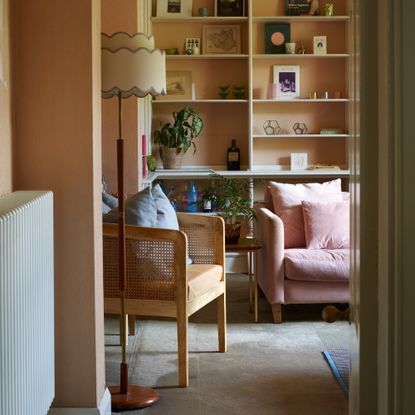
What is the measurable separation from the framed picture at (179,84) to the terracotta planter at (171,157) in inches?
20.1

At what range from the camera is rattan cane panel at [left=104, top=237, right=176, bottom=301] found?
4.06 meters

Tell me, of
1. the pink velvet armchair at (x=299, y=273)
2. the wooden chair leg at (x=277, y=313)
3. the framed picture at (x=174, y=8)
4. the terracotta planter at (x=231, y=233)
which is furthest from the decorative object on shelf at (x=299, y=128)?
the wooden chair leg at (x=277, y=313)

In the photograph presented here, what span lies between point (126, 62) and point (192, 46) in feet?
11.6

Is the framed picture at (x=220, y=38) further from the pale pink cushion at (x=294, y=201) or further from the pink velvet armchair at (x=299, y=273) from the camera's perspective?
the pink velvet armchair at (x=299, y=273)

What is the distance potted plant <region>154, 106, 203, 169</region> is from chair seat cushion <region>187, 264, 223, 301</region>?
239 cm

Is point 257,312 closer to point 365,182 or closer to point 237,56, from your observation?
point 237,56

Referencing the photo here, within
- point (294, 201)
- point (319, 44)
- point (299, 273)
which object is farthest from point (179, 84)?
point (299, 273)

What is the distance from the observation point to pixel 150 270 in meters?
4.10

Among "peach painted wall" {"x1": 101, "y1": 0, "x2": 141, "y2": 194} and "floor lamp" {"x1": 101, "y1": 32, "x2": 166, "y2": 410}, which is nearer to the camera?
"floor lamp" {"x1": 101, "y1": 32, "x2": 166, "y2": 410}

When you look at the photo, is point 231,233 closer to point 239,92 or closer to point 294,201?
point 294,201

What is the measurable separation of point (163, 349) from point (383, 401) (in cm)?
345

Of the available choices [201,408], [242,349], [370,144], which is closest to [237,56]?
[242,349]

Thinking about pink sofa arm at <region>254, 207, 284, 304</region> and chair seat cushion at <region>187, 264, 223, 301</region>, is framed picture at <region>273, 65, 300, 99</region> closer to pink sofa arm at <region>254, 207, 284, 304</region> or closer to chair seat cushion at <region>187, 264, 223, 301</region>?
pink sofa arm at <region>254, 207, 284, 304</region>

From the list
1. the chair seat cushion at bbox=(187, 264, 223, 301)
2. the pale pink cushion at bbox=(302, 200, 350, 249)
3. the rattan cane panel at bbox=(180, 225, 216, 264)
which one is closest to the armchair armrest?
the rattan cane panel at bbox=(180, 225, 216, 264)
